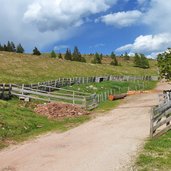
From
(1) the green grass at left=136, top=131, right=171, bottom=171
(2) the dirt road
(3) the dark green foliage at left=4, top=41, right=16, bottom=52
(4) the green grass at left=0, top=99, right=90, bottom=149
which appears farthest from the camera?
(3) the dark green foliage at left=4, top=41, right=16, bottom=52

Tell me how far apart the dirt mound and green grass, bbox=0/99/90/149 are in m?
0.97

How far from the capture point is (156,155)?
1370 cm

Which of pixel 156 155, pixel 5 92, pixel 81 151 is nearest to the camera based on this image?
pixel 156 155

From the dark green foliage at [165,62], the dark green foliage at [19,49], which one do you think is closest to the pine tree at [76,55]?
the dark green foliage at [19,49]

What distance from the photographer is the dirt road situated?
12625 millimetres

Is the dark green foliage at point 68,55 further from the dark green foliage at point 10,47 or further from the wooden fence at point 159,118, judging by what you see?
the wooden fence at point 159,118

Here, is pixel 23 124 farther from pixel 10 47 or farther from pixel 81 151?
pixel 10 47

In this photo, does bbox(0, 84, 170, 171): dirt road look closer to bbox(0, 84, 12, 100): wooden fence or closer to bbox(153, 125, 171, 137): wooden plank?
bbox(153, 125, 171, 137): wooden plank

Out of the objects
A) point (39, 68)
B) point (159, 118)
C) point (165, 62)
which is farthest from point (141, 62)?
point (159, 118)

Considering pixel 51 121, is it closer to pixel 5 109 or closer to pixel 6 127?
pixel 5 109

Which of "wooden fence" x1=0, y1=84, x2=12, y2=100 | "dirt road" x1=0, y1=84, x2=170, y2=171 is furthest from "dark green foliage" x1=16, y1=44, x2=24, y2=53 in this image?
"dirt road" x1=0, y1=84, x2=170, y2=171

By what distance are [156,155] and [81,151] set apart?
10.2 ft

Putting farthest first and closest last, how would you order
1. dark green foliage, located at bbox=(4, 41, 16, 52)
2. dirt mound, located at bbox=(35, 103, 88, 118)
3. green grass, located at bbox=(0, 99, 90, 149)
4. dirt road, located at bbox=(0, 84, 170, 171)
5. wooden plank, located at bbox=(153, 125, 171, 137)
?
dark green foliage, located at bbox=(4, 41, 16, 52)
dirt mound, located at bbox=(35, 103, 88, 118)
green grass, located at bbox=(0, 99, 90, 149)
wooden plank, located at bbox=(153, 125, 171, 137)
dirt road, located at bbox=(0, 84, 170, 171)

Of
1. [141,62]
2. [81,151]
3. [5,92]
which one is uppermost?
[141,62]
